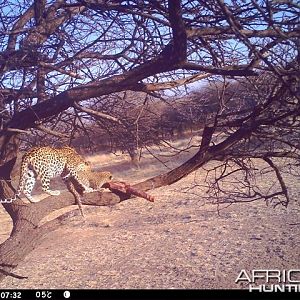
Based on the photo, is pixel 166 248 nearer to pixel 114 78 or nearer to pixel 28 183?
pixel 28 183

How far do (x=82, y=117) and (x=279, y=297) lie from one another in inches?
128

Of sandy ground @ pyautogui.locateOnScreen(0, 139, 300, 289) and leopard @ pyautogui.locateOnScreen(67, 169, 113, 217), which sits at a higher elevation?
leopard @ pyautogui.locateOnScreen(67, 169, 113, 217)

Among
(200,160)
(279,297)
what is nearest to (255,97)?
(200,160)

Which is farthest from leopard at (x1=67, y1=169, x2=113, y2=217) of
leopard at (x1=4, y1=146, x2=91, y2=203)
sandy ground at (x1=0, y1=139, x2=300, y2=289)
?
sandy ground at (x1=0, y1=139, x2=300, y2=289)

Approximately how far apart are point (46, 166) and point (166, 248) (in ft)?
18.4


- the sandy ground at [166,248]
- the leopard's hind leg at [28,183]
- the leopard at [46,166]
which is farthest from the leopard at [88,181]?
the sandy ground at [166,248]

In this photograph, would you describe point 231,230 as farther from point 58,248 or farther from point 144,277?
point 58,248

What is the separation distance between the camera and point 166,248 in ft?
34.7

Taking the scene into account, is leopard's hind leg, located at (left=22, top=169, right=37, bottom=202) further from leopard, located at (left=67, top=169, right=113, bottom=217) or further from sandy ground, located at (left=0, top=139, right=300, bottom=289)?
sandy ground, located at (left=0, top=139, right=300, bottom=289)

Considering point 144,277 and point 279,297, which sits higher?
point 279,297

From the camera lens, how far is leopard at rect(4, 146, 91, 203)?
18.1ft

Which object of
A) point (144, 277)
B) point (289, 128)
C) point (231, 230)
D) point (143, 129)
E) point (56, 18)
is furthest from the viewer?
point (231, 230)

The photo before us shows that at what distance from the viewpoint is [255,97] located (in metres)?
4.93

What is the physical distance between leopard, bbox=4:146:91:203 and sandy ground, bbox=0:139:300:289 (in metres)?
1.73
